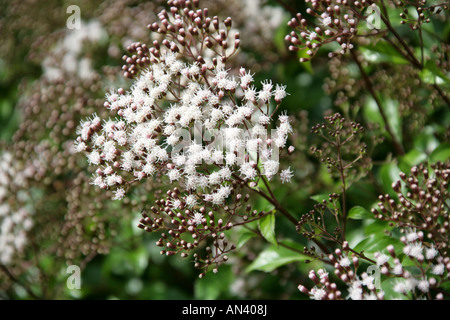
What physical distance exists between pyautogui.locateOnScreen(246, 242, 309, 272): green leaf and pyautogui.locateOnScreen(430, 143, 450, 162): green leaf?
0.70 meters

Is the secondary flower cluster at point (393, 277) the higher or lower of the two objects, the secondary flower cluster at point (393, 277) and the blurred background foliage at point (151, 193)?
the lower

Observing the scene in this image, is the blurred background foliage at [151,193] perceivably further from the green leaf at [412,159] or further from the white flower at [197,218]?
the white flower at [197,218]

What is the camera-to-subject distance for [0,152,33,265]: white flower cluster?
2.54 metres

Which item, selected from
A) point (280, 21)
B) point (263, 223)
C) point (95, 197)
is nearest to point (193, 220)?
point (263, 223)

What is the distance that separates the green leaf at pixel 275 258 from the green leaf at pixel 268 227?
0.21m

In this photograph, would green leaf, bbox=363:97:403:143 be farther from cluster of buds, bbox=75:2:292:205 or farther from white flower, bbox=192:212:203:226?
white flower, bbox=192:212:203:226

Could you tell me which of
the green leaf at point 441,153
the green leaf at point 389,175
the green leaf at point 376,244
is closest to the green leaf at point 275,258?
the green leaf at point 376,244

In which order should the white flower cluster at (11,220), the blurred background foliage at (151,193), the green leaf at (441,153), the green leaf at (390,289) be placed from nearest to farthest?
the green leaf at (390,289)
the green leaf at (441,153)
the blurred background foliage at (151,193)
the white flower cluster at (11,220)

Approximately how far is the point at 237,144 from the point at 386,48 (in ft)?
2.70

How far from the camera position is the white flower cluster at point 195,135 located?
145cm

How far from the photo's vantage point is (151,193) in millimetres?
2057

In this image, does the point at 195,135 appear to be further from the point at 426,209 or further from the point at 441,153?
the point at 441,153

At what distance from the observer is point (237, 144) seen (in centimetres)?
143

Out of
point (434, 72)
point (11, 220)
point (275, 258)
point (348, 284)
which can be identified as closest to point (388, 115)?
point (434, 72)
